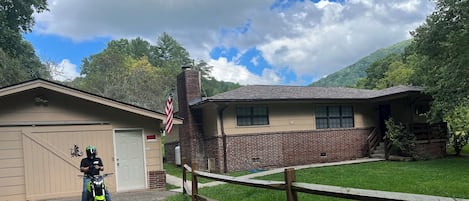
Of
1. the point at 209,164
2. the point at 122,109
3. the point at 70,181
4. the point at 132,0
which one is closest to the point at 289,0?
the point at 132,0

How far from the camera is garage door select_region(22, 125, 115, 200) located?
11.1m

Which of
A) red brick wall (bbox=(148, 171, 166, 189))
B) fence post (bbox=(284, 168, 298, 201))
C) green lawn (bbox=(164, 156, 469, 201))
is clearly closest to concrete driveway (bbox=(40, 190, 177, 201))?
red brick wall (bbox=(148, 171, 166, 189))

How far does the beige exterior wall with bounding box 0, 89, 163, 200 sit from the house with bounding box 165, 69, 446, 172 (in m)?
4.59

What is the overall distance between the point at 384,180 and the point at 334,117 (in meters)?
7.45

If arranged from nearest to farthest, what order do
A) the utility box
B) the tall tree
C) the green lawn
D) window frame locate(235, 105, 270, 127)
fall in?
1. the green lawn
2. window frame locate(235, 105, 270, 127)
3. the utility box
4. the tall tree

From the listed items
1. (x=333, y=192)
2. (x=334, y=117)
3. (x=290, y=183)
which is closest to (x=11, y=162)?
(x=290, y=183)

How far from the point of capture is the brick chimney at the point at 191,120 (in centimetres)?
1734

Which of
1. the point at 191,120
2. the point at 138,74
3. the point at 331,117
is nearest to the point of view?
the point at 191,120

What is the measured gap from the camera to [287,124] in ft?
55.9

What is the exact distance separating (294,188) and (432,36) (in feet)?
Answer: 45.8

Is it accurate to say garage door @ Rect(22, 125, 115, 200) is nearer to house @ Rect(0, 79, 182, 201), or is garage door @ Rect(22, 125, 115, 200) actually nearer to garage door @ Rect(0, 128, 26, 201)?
house @ Rect(0, 79, 182, 201)

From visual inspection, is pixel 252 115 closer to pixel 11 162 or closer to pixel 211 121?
pixel 211 121

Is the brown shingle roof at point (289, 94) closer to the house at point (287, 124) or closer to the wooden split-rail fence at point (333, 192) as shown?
the house at point (287, 124)

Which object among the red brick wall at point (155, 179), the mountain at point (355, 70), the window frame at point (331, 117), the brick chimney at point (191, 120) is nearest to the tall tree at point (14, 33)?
the brick chimney at point (191, 120)
